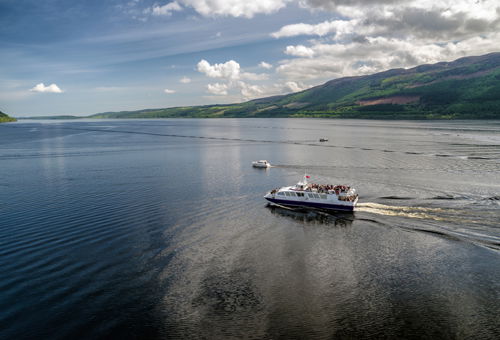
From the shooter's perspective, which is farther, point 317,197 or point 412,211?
point 317,197

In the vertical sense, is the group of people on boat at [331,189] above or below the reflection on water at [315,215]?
above

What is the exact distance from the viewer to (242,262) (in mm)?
42406

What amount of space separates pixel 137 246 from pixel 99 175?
59360mm

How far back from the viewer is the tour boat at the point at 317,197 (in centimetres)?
6419

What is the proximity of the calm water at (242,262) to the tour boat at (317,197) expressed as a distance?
275cm

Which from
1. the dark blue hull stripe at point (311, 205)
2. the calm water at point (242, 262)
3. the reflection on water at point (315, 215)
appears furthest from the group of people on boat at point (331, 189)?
the calm water at point (242, 262)

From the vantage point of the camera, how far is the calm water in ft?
100

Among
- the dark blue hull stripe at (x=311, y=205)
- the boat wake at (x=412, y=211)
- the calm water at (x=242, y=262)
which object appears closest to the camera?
the calm water at (x=242, y=262)

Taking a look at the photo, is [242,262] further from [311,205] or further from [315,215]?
[311,205]

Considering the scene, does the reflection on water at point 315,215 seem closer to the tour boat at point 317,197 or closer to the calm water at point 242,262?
the calm water at point 242,262

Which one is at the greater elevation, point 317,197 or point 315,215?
point 317,197

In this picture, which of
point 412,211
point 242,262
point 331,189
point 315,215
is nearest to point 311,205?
point 315,215

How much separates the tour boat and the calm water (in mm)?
2754

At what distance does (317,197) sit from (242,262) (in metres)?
30.4
